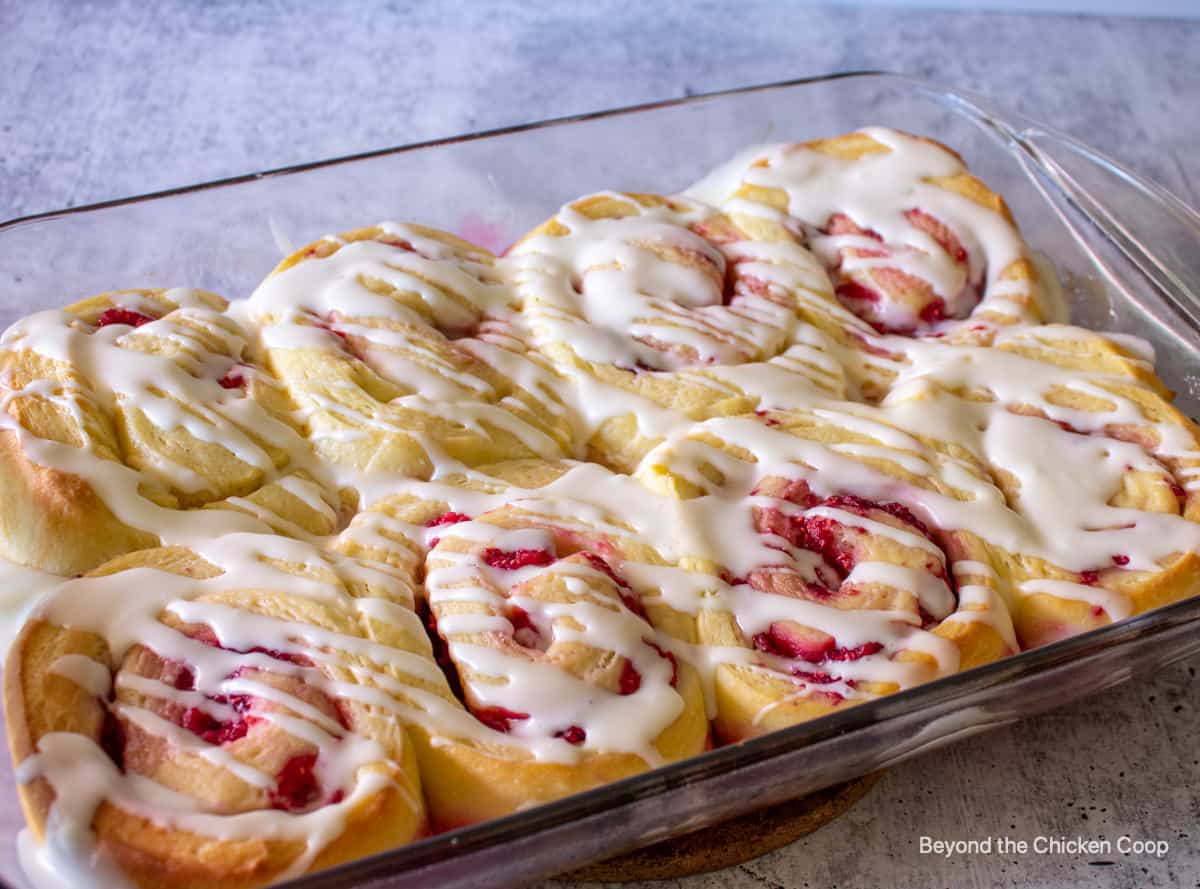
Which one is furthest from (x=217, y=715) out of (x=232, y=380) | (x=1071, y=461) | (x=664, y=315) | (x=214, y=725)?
(x=1071, y=461)

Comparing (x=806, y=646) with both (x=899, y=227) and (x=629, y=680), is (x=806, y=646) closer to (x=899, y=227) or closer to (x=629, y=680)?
(x=629, y=680)

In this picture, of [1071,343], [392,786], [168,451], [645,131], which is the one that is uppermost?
[645,131]

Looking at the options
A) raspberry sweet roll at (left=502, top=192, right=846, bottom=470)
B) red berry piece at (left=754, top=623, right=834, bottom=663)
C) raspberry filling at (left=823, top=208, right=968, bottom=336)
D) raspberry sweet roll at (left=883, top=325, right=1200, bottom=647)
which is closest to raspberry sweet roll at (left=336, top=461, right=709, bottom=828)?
red berry piece at (left=754, top=623, right=834, bottom=663)

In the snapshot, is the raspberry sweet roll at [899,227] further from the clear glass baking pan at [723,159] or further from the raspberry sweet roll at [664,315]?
the clear glass baking pan at [723,159]

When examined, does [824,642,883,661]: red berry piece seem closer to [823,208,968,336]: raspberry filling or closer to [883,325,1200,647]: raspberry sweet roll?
[883,325,1200,647]: raspberry sweet roll

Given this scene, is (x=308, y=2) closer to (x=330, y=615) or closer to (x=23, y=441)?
(x=23, y=441)

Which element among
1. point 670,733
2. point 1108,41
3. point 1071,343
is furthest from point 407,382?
point 1108,41
